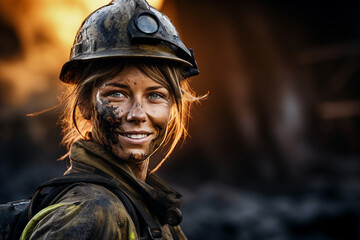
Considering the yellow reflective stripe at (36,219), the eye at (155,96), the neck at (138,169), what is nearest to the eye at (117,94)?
the eye at (155,96)

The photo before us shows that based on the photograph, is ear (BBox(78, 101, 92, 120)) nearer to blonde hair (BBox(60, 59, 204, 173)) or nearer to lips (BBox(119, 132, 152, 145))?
blonde hair (BBox(60, 59, 204, 173))

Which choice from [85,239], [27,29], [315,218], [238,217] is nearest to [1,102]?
[27,29]

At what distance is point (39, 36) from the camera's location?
6.18 m

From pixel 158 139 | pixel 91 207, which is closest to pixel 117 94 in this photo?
pixel 158 139

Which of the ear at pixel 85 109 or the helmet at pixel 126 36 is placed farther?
the ear at pixel 85 109

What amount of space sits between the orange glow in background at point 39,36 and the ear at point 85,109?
4.40 meters

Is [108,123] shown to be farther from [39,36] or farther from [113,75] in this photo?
[39,36]

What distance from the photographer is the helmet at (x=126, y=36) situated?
5.43 feet

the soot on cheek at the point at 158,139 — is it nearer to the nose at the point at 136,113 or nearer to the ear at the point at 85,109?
Answer: the nose at the point at 136,113

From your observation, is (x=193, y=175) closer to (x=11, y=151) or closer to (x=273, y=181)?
(x=273, y=181)

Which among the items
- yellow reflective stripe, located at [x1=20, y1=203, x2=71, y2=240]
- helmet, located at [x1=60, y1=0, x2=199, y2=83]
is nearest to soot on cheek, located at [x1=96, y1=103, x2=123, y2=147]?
helmet, located at [x1=60, y1=0, x2=199, y2=83]

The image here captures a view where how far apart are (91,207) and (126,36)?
0.76 metres

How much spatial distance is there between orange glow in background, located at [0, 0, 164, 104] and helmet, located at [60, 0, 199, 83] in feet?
14.1

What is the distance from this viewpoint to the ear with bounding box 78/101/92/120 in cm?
183
